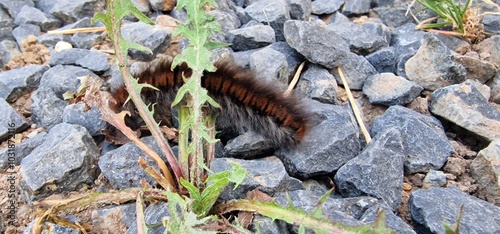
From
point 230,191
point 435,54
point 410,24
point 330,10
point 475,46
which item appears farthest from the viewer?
point 330,10

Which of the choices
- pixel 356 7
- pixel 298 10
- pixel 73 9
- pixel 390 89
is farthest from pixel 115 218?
pixel 356 7

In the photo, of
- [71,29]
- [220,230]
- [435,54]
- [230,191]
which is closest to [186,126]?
[230,191]

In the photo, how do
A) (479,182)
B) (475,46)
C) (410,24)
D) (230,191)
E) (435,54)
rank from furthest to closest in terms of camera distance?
(410,24) < (475,46) < (435,54) < (479,182) < (230,191)

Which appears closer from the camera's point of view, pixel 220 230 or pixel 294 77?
pixel 220 230

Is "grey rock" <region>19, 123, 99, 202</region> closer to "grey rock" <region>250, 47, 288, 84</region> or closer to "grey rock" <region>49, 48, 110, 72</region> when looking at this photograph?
"grey rock" <region>49, 48, 110, 72</region>

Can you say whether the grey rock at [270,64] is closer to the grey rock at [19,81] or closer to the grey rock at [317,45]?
the grey rock at [317,45]

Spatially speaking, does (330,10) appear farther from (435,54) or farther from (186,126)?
(186,126)

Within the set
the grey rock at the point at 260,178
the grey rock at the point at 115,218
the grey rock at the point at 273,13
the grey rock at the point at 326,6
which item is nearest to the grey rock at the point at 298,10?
the grey rock at the point at 273,13
